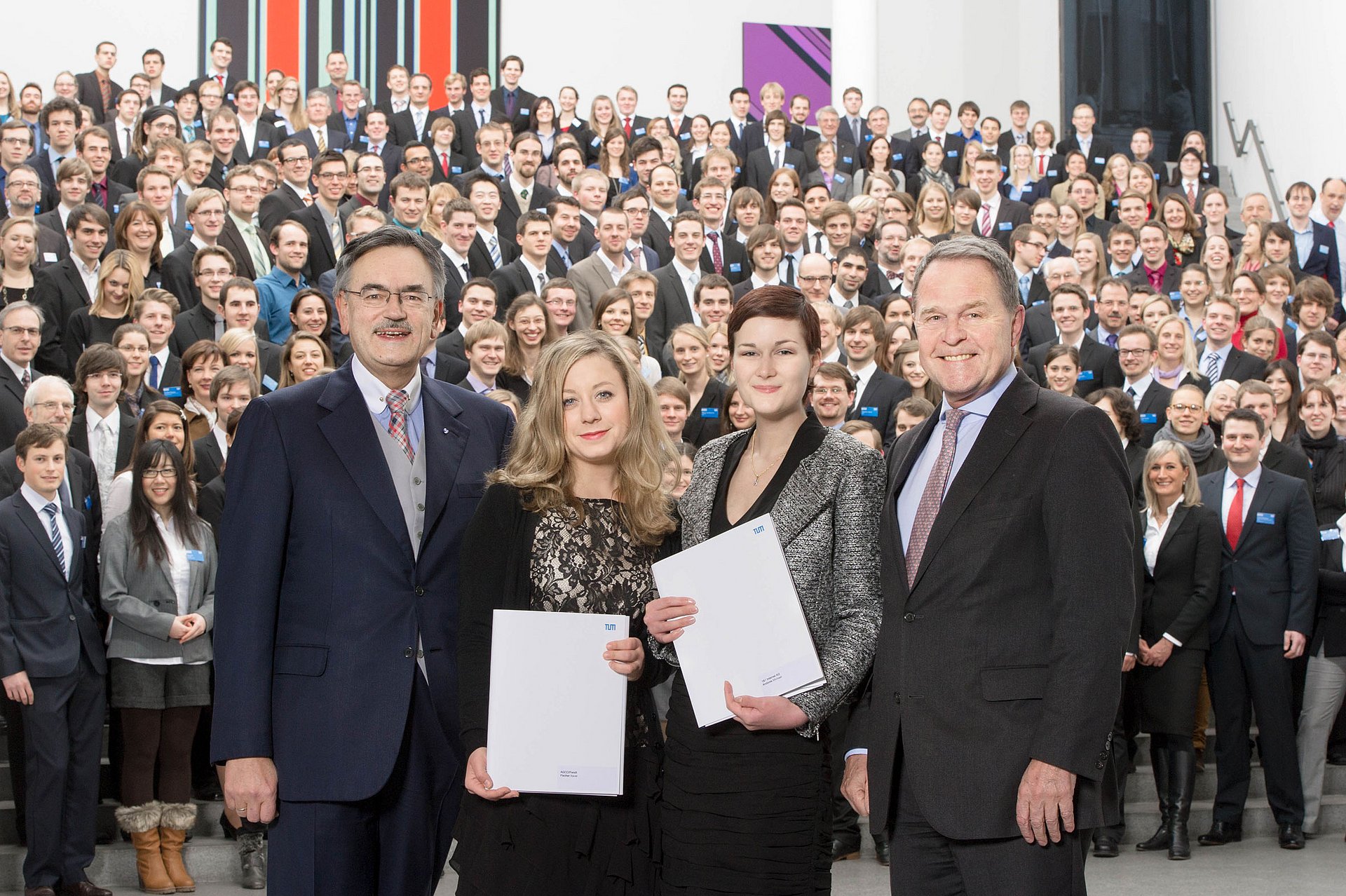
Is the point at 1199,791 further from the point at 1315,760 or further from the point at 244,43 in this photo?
the point at 244,43

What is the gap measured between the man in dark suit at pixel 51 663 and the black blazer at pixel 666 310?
402 centimetres

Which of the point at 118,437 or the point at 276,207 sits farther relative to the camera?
the point at 276,207

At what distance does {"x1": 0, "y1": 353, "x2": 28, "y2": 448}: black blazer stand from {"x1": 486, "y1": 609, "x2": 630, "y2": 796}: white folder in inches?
185

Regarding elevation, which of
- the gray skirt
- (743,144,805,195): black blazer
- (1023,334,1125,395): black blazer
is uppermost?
(743,144,805,195): black blazer

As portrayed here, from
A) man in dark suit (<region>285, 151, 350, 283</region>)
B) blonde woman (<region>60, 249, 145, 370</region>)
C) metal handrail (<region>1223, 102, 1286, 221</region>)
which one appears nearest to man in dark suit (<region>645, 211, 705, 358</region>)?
man in dark suit (<region>285, 151, 350, 283</region>)

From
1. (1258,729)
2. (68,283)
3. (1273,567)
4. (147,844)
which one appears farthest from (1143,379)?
(68,283)

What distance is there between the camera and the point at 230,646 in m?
2.98

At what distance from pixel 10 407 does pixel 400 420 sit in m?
4.45

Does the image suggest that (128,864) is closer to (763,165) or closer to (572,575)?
(572,575)

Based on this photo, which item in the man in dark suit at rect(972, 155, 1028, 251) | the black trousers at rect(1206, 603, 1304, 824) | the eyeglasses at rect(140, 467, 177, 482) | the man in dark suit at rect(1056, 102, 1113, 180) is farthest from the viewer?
the man in dark suit at rect(1056, 102, 1113, 180)

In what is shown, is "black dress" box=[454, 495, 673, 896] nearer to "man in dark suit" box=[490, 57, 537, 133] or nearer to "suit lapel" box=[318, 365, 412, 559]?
"suit lapel" box=[318, 365, 412, 559]

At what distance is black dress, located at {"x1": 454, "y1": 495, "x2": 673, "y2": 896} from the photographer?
2918 mm

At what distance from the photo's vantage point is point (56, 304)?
8.00 m

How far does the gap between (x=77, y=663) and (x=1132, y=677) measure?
463cm
